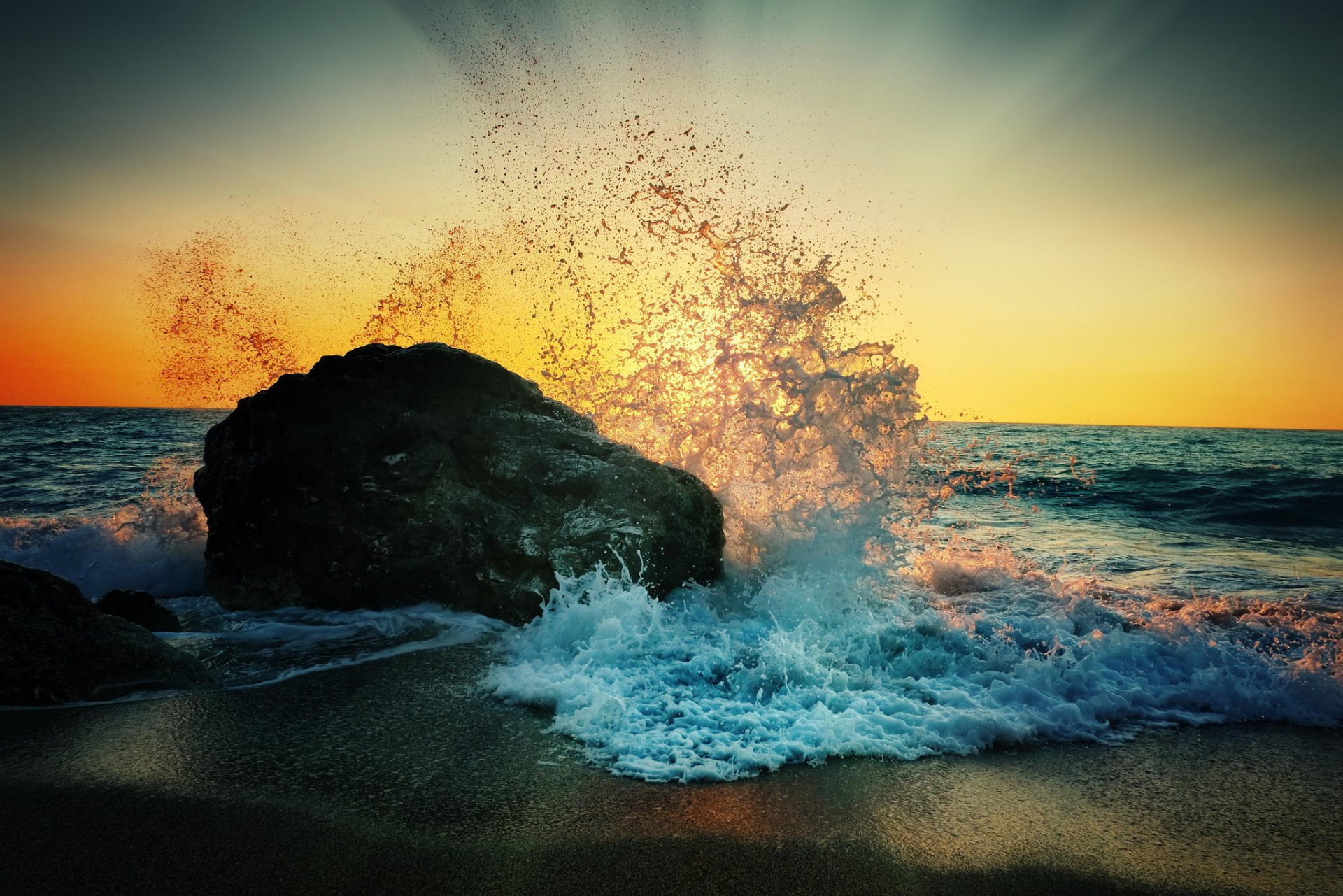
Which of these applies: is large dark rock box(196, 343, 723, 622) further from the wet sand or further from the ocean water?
the wet sand

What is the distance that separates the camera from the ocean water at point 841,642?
383 cm

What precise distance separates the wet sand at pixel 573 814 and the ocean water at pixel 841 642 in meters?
0.31

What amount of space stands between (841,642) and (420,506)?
4131mm

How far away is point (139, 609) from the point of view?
5551 mm

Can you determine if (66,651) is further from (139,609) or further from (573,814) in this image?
(573,814)

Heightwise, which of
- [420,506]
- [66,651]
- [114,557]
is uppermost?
[420,506]

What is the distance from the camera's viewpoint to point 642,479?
21.0 feet

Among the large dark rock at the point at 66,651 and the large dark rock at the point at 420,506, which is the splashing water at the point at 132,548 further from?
the large dark rock at the point at 66,651

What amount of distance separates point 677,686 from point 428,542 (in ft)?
10.4

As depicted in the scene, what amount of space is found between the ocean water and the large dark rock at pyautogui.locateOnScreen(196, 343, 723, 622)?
12.0 inches

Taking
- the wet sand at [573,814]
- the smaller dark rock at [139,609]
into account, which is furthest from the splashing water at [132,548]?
the wet sand at [573,814]

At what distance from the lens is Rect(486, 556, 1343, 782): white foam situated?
12.1ft

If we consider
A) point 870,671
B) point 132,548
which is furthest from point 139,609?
point 870,671

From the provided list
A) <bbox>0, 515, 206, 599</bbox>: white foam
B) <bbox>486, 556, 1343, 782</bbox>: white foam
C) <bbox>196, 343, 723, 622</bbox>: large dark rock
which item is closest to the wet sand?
<bbox>486, 556, 1343, 782</bbox>: white foam
